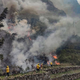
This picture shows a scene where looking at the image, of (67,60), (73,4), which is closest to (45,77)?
(67,60)

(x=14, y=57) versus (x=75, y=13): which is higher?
(x=75, y=13)

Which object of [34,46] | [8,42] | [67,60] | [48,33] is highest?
[48,33]

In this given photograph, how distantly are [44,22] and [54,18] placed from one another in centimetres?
551

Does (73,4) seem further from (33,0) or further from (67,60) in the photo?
(67,60)

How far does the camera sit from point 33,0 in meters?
31.7

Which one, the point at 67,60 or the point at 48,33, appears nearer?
the point at 67,60

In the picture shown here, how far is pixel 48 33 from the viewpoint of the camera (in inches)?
1320

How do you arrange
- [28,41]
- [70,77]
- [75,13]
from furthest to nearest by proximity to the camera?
[75,13] < [28,41] < [70,77]

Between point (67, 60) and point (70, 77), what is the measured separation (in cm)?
921

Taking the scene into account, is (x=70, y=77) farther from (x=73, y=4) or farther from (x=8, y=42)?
(x=73, y=4)

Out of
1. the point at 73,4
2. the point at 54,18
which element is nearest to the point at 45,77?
the point at 54,18

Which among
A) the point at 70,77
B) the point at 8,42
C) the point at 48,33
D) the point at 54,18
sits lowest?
the point at 70,77

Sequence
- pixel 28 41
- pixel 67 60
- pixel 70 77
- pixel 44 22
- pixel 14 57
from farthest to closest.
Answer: pixel 44 22 < pixel 28 41 < pixel 67 60 < pixel 14 57 < pixel 70 77

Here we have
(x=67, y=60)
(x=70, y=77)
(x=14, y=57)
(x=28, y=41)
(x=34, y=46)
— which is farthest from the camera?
(x=28, y=41)
